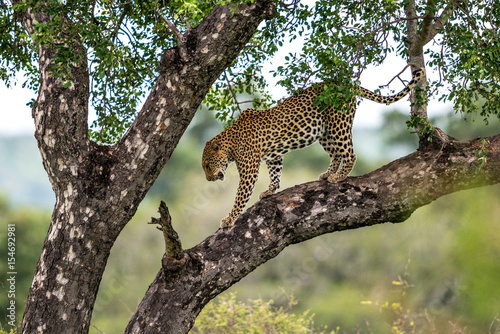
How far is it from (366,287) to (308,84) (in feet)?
53.6

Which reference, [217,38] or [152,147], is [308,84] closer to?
[217,38]

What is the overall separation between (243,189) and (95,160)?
4.64ft

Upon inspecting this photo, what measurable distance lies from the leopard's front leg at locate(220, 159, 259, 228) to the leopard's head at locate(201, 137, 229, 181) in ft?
1.09

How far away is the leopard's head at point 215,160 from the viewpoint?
22.5 feet

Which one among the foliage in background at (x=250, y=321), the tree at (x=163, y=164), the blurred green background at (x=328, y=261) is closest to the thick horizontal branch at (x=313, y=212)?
the tree at (x=163, y=164)

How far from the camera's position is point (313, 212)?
6.05m

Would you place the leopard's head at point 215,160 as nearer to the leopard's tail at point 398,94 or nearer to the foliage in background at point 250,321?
the leopard's tail at point 398,94

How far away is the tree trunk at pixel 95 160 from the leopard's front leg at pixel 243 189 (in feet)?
2.67

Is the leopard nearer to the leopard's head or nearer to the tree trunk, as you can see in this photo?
the leopard's head

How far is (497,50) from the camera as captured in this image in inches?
229

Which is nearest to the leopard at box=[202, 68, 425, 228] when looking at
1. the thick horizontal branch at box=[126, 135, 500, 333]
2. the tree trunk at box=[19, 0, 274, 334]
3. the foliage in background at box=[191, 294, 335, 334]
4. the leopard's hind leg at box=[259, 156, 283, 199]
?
the leopard's hind leg at box=[259, 156, 283, 199]

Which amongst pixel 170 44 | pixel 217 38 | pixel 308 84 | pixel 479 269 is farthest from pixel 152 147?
pixel 479 269

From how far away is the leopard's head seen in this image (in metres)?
6.85

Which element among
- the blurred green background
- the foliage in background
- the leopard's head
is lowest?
the foliage in background
